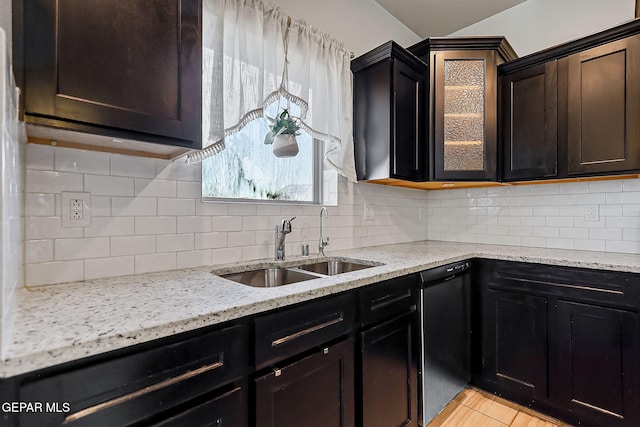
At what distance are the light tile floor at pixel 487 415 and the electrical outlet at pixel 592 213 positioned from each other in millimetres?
1337

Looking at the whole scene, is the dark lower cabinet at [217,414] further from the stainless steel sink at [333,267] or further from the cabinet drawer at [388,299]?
the stainless steel sink at [333,267]

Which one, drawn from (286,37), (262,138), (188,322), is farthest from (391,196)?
(188,322)

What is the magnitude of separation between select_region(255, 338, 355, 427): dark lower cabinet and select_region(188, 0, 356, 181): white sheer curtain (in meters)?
0.99

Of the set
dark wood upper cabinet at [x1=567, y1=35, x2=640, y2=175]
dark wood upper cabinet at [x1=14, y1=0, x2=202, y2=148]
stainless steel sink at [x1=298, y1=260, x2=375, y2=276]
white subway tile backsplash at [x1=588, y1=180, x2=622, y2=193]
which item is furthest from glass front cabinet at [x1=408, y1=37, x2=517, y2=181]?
dark wood upper cabinet at [x1=14, y1=0, x2=202, y2=148]

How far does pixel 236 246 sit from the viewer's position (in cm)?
172

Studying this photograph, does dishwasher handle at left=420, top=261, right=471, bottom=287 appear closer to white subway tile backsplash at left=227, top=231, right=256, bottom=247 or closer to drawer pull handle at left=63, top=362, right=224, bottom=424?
white subway tile backsplash at left=227, top=231, right=256, bottom=247

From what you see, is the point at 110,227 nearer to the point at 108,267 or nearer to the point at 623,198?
the point at 108,267

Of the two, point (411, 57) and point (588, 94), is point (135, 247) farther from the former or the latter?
point (588, 94)

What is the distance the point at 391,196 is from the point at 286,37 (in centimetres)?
148

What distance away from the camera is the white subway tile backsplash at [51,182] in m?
1.15

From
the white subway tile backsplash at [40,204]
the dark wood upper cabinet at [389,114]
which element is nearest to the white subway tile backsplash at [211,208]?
the white subway tile backsplash at [40,204]

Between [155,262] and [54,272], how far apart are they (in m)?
0.35

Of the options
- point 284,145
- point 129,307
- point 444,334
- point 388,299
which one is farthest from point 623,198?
point 129,307

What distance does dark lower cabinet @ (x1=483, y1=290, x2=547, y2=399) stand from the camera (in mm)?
1915
